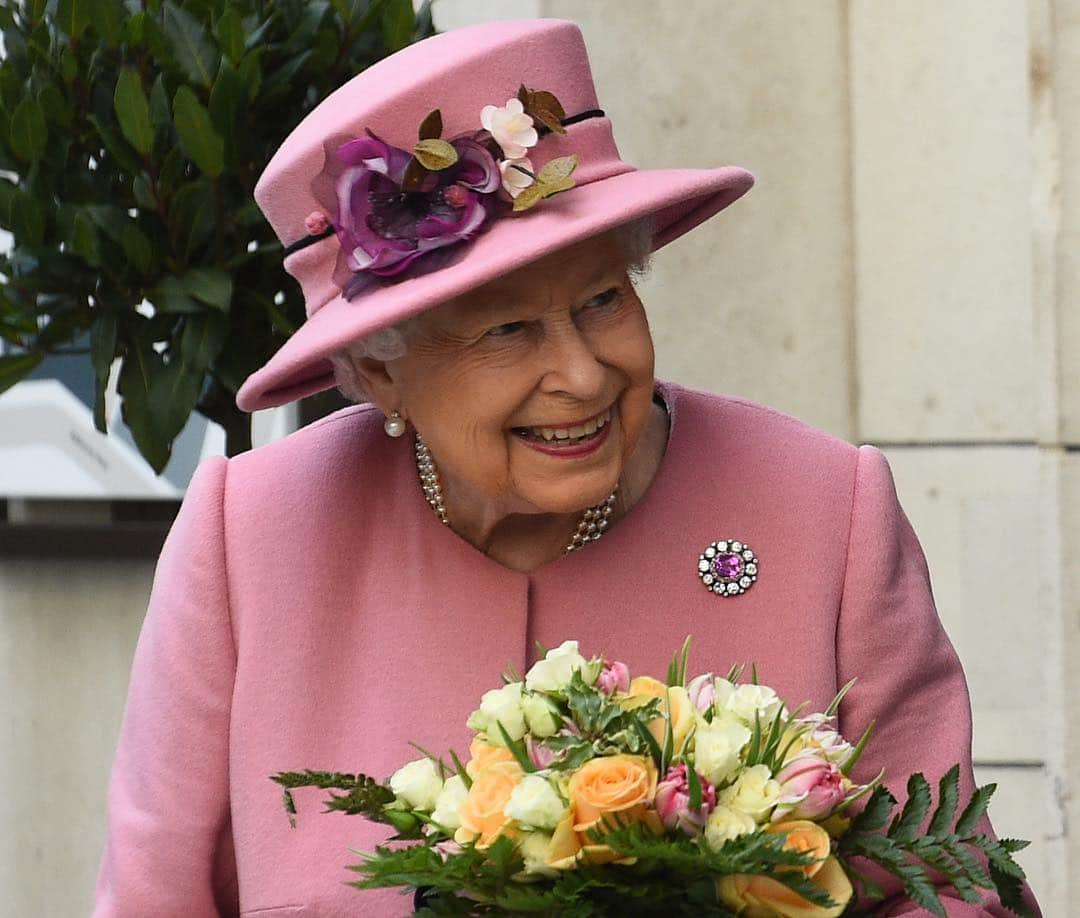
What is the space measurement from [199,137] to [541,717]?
1.47 m

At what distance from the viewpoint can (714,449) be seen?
2.47m

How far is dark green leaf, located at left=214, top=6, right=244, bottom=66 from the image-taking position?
2932 millimetres

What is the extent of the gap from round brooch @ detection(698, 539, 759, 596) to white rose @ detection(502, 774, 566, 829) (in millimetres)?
729

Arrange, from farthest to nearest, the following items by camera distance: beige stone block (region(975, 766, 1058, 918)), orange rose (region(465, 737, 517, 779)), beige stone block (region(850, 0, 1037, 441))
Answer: beige stone block (region(975, 766, 1058, 918))
beige stone block (region(850, 0, 1037, 441))
orange rose (region(465, 737, 517, 779))

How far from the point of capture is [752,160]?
4.07m

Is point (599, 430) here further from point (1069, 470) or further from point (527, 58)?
point (1069, 470)

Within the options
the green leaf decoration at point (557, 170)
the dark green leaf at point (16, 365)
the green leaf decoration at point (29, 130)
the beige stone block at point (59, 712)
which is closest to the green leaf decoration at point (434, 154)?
the green leaf decoration at point (557, 170)

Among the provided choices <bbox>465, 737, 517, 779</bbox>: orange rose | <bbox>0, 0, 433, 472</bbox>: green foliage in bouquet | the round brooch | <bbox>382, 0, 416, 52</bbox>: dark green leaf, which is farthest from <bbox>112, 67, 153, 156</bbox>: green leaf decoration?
<bbox>465, 737, 517, 779</bbox>: orange rose

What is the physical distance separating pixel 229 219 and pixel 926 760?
1.45 m

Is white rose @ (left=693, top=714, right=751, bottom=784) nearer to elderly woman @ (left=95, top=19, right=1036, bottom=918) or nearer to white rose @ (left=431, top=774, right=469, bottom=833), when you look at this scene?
white rose @ (left=431, top=774, right=469, bottom=833)

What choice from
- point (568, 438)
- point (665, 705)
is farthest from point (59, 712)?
point (665, 705)

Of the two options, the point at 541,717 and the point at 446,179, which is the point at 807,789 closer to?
the point at 541,717

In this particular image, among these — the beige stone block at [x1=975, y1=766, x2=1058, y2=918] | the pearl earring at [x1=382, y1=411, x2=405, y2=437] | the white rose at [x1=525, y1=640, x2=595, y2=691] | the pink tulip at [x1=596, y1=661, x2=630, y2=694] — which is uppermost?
the pearl earring at [x1=382, y1=411, x2=405, y2=437]

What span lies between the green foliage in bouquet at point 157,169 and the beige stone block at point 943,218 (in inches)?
49.1
